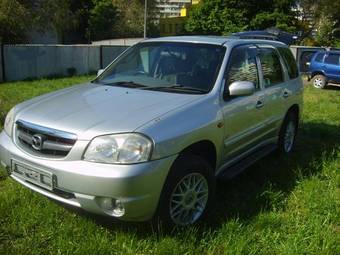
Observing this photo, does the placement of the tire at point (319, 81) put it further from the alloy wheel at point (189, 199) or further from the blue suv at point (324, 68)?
the alloy wheel at point (189, 199)

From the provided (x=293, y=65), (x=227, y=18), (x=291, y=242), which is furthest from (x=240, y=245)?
(x=227, y=18)

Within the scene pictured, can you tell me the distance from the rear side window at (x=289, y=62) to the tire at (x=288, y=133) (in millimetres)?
544

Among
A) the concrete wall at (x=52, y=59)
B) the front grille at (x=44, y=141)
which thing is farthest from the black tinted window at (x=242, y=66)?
the concrete wall at (x=52, y=59)

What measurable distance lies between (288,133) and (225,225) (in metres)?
2.83

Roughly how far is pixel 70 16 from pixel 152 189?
27.6 metres

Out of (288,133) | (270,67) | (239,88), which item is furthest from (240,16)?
(239,88)

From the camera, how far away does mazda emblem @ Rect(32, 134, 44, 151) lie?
3.60m

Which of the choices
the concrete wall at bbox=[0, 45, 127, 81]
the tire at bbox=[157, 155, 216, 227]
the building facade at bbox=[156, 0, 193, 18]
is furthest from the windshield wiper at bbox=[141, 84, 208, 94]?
the building facade at bbox=[156, 0, 193, 18]

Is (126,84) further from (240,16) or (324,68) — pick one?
(240,16)

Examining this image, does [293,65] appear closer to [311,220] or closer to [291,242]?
[311,220]

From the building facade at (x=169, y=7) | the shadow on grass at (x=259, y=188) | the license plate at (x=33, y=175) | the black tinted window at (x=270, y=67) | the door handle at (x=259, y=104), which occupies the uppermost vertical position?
the building facade at (x=169, y=7)

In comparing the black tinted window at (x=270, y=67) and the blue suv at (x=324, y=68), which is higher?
the black tinted window at (x=270, y=67)

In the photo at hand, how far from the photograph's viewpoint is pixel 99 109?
3857 mm

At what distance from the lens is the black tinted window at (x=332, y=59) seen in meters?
16.7
